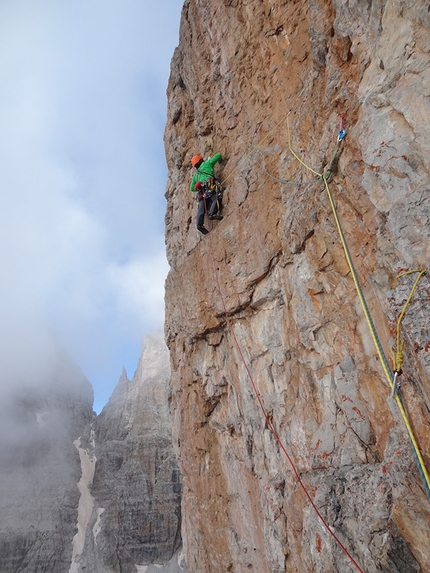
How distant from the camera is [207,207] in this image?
9.75 m

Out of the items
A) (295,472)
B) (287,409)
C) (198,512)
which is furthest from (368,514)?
(198,512)

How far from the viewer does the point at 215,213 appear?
30.7 feet

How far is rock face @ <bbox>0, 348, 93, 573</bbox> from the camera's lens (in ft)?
177

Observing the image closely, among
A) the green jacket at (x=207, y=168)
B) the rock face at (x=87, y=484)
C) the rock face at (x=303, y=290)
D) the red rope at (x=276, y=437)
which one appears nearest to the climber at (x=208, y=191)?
the green jacket at (x=207, y=168)

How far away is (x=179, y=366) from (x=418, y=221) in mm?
A: 8501

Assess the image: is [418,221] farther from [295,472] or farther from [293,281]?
[295,472]

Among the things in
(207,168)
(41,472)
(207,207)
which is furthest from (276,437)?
(41,472)

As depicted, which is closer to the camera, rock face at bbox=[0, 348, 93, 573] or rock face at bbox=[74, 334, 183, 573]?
rock face at bbox=[74, 334, 183, 573]

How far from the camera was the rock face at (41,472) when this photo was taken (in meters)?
53.9

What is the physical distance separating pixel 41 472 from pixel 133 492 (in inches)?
794

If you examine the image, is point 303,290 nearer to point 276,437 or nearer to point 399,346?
point 399,346

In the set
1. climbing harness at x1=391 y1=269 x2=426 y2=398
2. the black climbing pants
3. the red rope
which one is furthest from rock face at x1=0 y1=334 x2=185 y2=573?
climbing harness at x1=391 y1=269 x2=426 y2=398

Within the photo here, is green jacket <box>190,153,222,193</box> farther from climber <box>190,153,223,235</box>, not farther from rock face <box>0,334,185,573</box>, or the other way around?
rock face <box>0,334,185,573</box>

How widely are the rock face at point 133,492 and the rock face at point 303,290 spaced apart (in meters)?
51.2
